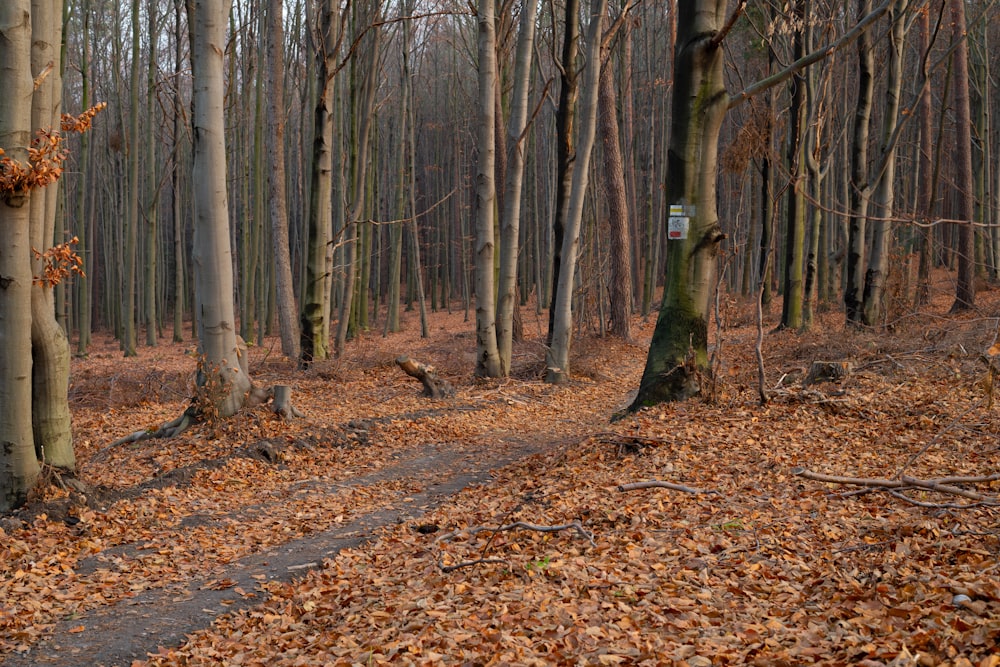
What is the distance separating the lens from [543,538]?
509 centimetres

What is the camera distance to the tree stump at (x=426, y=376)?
37.0 ft

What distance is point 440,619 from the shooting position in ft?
12.8

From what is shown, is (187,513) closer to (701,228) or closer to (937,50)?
(701,228)

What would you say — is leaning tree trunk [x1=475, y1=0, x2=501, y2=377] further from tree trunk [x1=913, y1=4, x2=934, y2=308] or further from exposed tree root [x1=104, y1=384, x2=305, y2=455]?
tree trunk [x1=913, y1=4, x2=934, y2=308]

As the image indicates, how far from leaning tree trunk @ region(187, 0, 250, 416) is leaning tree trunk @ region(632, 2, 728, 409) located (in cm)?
475

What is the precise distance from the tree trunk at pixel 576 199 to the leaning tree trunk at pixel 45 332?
293 inches

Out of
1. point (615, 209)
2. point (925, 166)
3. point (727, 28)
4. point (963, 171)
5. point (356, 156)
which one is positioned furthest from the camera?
point (925, 166)

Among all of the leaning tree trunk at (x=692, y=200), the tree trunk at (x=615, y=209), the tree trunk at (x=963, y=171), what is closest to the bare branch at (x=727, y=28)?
the leaning tree trunk at (x=692, y=200)

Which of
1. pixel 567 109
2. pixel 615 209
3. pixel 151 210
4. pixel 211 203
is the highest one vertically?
pixel 567 109

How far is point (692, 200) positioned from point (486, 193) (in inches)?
176

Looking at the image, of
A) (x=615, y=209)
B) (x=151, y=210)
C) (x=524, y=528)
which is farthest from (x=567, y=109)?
(x=151, y=210)

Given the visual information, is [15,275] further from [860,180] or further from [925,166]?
[925,166]

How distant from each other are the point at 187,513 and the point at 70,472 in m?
0.95

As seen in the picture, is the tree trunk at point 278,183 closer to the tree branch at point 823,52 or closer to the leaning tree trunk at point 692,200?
the leaning tree trunk at point 692,200
